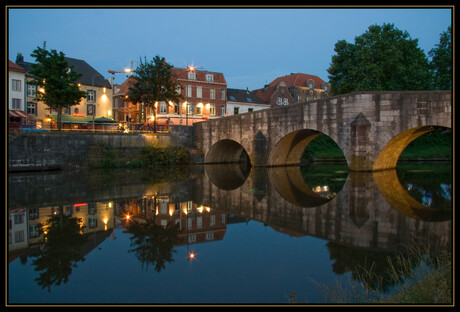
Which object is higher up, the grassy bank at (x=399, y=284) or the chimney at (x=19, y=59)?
the chimney at (x=19, y=59)

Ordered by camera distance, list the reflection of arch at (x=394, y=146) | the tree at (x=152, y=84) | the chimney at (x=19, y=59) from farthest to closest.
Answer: the chimney at (x=19, y=59) → the tree at (x=152, y=84) → the reflection of arch at (x=394, y=146)

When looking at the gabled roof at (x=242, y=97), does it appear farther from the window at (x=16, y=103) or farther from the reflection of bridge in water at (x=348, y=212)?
the reflection of bridge in water at (x=348, y=212)

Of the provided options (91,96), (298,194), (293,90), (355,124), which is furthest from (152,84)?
(293,90)

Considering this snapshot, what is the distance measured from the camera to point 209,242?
7.55 meters

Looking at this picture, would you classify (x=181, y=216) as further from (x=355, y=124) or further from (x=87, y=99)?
(x=87, y=99)

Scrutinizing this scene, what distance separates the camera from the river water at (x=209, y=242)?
5.07m

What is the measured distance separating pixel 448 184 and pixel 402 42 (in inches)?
865

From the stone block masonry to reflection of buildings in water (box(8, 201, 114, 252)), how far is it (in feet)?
53.5

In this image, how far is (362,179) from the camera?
1702cm

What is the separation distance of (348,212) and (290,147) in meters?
17.7

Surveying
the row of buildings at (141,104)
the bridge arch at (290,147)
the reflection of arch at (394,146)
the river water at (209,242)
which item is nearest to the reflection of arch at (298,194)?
the river water at (209,242)

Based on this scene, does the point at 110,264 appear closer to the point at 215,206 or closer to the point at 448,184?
the point at 215,206

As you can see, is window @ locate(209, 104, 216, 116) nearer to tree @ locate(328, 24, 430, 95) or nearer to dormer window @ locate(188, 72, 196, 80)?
dormer window @ locate(188, 72, 196, 80)

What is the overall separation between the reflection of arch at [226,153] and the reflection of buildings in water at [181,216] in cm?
1950
